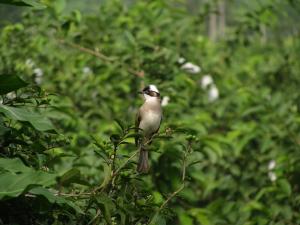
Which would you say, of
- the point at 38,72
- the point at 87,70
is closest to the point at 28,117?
the point at 38,72

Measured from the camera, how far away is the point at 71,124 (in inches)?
238

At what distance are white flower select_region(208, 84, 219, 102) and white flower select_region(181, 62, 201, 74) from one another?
1.38ft

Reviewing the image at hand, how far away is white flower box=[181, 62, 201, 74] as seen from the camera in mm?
6567

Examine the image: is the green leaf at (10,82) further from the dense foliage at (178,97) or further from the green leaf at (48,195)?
the dense foliage at (178,97)

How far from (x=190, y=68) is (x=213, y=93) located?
5.28 feet

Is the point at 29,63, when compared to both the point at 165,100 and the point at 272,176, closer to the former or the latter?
the point at 165,100

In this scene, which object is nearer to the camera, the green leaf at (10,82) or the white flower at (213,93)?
the green leaf at (10,82)

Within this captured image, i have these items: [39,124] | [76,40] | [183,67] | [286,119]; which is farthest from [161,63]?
[39,124]

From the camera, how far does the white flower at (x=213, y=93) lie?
812 cm

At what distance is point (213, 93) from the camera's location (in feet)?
26.7

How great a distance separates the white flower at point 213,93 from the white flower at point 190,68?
419 millimetres

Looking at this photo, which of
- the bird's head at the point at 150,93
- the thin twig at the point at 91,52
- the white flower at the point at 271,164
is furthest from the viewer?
the white flower at the point at 271,164

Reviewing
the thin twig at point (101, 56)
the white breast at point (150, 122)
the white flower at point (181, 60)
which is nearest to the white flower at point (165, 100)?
the thin twig at point (101, 56)

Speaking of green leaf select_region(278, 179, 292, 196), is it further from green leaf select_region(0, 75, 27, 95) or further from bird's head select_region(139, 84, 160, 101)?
green leaf select_region(0, 75, 27, 95)
